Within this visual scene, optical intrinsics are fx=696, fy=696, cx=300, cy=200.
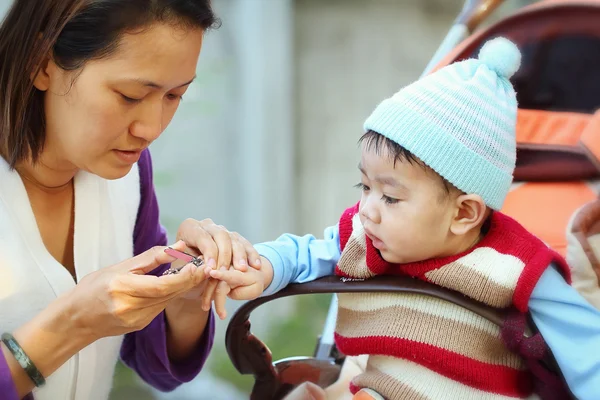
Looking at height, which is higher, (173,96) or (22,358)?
(173,96)

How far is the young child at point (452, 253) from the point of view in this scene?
118 centimetres

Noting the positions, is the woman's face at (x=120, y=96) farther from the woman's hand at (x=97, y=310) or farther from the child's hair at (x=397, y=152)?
the child's hair at (x=397, y=152)

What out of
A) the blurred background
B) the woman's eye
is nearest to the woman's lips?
the woman's eye

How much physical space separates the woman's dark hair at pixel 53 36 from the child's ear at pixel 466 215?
55 centimetres

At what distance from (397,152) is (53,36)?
593 millimetres

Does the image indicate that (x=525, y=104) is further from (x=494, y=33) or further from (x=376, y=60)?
(x=376, y=60)

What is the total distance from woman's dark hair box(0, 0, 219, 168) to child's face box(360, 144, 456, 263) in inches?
15.6

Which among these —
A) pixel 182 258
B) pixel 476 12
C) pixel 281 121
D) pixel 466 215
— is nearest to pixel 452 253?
pixel 466 215

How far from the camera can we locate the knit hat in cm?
118

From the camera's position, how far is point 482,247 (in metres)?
1.24

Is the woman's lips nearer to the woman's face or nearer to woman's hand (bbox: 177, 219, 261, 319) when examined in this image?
the woman's face

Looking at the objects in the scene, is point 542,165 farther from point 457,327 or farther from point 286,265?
point 286,265

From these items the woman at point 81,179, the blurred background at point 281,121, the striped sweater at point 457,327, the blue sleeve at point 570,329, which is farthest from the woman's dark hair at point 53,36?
the blurred background at point 281,121

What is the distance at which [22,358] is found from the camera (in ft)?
Result: 3.56
